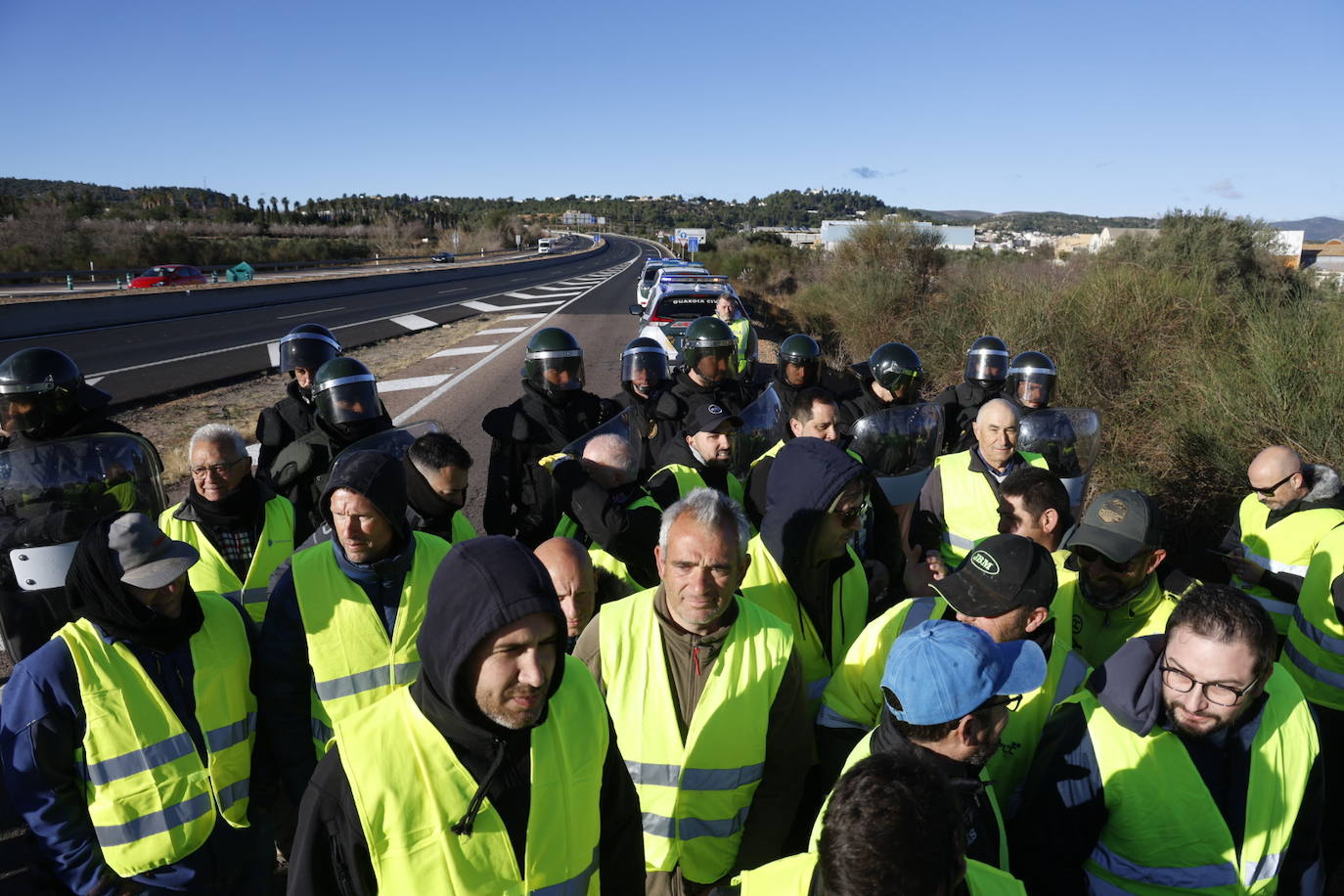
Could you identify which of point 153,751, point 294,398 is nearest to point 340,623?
point 153,751

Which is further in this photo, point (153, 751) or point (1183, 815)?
point (153, 751)

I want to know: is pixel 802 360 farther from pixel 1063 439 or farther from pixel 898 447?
pixel 1063 439

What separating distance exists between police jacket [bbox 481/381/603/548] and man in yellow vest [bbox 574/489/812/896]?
1998 millimetres

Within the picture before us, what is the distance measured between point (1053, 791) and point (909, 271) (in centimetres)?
2187

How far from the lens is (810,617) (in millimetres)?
2945

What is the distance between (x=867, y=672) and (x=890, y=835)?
1.16 metres

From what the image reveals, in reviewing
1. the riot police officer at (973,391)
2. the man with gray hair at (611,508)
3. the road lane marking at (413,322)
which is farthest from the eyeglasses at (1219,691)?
the road lane marking at (413,322)

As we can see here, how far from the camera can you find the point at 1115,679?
213cm

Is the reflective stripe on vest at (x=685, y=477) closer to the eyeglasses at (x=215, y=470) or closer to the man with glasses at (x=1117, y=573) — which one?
the man with glasses at (x=1117, y=573)

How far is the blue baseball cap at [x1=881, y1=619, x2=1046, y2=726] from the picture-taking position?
185 centimetres

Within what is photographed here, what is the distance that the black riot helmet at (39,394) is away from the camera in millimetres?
3705

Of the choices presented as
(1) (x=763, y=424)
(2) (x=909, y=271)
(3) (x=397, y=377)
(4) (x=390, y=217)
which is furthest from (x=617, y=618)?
(4) (x=390, y=217)

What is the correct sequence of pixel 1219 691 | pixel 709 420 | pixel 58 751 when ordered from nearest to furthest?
pixel 1219 691 < pixel 58 751 < pixel 709 420

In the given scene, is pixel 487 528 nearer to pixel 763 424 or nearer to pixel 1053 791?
pixel 763 424
